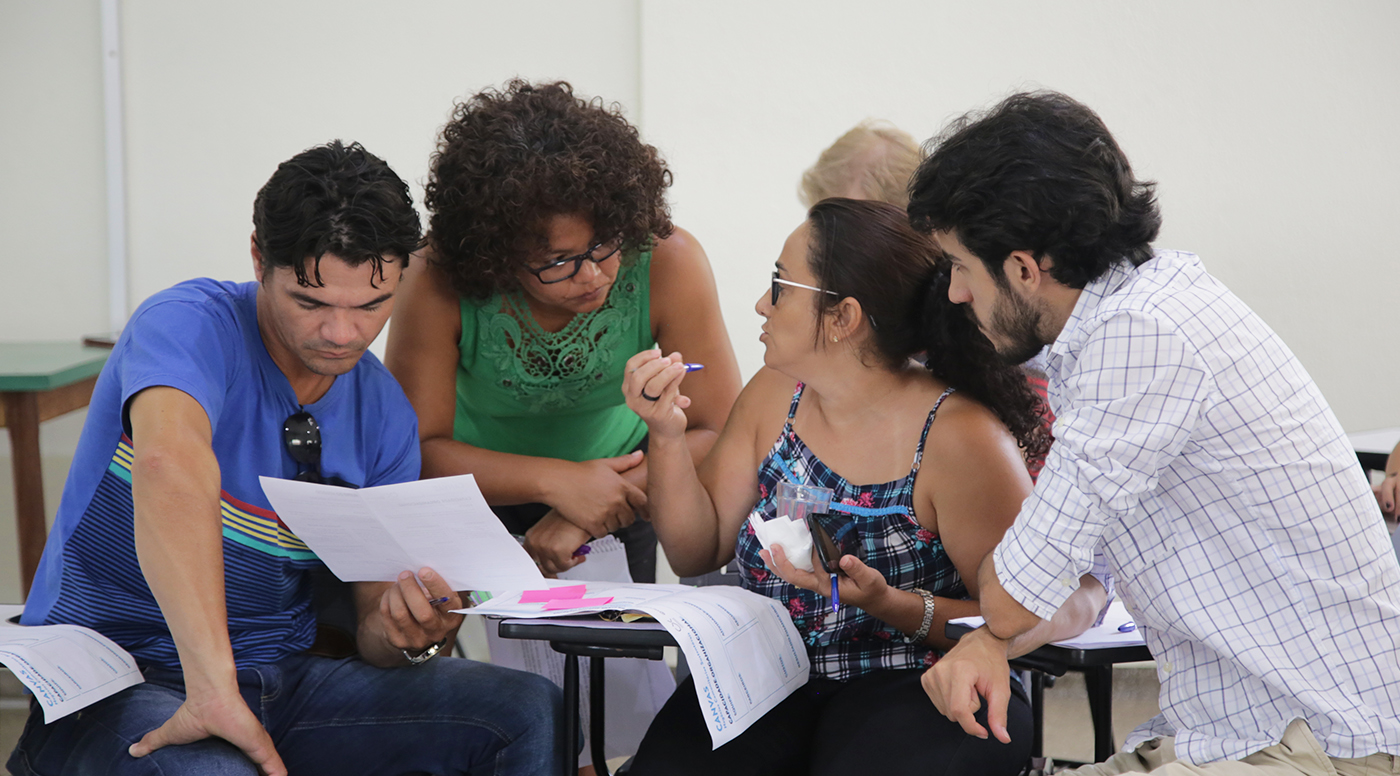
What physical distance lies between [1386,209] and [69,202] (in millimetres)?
4180

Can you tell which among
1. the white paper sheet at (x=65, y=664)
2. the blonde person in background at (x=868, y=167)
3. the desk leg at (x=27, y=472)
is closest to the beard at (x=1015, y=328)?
the blonde person in background at (x=868, y=167)

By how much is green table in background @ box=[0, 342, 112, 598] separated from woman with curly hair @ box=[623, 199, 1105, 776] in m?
1.81

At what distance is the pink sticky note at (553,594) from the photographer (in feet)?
4.99

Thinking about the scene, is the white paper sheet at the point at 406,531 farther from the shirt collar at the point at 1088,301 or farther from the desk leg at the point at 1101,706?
the desk leg at the point at 1101,706

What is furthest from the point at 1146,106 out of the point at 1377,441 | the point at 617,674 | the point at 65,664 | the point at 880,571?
the point at 65,664

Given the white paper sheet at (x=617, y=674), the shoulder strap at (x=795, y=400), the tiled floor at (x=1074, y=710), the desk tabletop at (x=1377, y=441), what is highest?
the shoulder strap at (x=795, y=400)

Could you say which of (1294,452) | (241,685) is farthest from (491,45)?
(1294,452)

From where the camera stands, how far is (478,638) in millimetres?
3693

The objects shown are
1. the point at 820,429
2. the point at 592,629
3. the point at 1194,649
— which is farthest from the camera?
the point at 820,429

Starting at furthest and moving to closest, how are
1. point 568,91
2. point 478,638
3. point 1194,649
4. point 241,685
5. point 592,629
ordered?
point 478,638 < point 568,91 < point 241,685 < point 592,629 < point 1194,649

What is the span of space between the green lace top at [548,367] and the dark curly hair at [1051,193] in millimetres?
841

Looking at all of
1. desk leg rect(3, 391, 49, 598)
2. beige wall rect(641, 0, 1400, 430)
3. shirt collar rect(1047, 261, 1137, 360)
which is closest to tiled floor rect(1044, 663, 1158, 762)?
beige wall rect(641, 0, 1400, 430)

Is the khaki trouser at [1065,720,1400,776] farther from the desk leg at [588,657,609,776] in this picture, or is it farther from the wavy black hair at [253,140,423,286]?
the wavy black hair at [253,140,423,286]

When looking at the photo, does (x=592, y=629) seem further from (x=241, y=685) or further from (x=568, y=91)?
(x=568, y=91)
